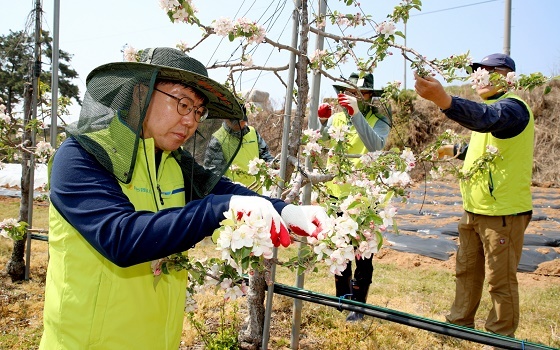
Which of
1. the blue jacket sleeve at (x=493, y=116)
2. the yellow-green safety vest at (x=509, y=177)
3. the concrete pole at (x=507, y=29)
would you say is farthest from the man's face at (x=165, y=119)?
the concrete pole at (x=507, y=29)

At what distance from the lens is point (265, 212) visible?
1.17 metres

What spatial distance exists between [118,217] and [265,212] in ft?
1.32

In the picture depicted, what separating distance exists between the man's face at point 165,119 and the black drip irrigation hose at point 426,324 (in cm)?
148

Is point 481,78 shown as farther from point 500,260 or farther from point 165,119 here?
point 165,119

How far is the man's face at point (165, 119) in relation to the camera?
4.82 feet

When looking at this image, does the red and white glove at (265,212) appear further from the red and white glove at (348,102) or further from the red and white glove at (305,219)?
the red and white glove at (348,102)

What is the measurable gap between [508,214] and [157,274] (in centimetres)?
279

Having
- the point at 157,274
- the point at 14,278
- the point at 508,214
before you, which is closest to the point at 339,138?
the point at 508,214

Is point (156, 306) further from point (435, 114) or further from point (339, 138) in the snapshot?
point (435, 114)

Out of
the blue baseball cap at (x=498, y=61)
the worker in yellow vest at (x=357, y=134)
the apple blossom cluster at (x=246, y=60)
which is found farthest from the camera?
the worker in yellow vest at (x=357, y=134)

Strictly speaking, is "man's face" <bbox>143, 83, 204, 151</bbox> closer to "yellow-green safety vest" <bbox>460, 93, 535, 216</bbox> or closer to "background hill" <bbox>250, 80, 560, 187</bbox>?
"yellow-green safety vest" <bbox>460, 93, 535, 216</bbox>

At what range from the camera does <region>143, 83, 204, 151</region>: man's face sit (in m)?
1.47

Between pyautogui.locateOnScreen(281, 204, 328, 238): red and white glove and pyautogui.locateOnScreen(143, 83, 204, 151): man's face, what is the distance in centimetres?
49

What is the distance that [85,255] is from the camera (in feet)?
4.46
